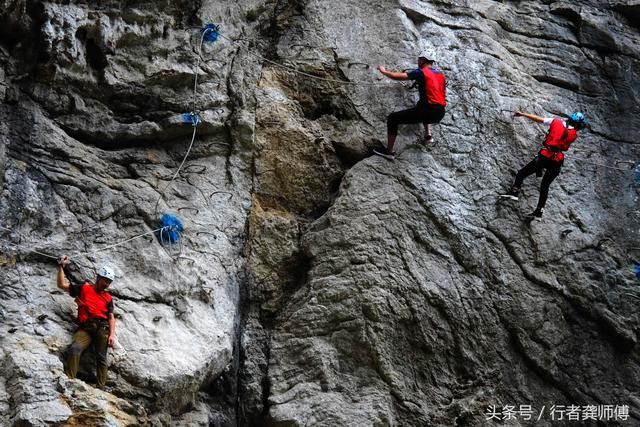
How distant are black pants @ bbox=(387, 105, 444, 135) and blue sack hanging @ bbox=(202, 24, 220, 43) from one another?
2626 mm

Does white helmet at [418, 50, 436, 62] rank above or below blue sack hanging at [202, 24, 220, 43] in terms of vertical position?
above

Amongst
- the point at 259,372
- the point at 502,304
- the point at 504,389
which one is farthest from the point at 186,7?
the point at 504,389

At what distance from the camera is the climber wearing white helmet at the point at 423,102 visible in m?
11.6

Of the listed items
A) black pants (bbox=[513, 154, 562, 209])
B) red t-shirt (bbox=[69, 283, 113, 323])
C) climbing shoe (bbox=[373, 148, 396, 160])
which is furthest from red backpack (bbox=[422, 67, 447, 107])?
red t-shirt (bbox=[69, 283, 113, 323])

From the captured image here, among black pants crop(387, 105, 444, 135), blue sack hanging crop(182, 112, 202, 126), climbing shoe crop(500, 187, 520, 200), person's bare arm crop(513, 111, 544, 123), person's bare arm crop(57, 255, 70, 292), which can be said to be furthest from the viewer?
person's bare arm crop(513, 111, 544, 123)

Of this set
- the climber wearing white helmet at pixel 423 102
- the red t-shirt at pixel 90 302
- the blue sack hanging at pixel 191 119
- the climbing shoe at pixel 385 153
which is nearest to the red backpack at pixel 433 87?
the climber wearing white helmet at pixel 423 102

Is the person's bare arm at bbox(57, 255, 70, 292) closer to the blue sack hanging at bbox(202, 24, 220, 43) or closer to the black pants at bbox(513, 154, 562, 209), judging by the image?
the blue sack hanging at bbox(202, 24, 220, 43)

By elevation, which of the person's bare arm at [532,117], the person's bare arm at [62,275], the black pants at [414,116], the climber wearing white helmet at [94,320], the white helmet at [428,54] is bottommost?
the climber wearing white helmet at [94,320]

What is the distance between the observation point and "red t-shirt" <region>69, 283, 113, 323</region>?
9008 millimetres

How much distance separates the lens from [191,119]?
11.4 metres

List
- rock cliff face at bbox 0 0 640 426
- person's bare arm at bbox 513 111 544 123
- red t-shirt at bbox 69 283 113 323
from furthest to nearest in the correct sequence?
person's bare arm at bbox 513 111 544 123, rock cliff face at bbox 0 0 640 426, red t-shirt at bbox 69 283 113 323

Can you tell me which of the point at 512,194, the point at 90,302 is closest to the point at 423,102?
the point at 512,194

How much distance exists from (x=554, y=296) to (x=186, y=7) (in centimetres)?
619

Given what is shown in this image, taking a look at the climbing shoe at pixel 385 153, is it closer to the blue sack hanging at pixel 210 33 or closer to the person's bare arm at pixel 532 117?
the person's bare arm at pixel 532 117
